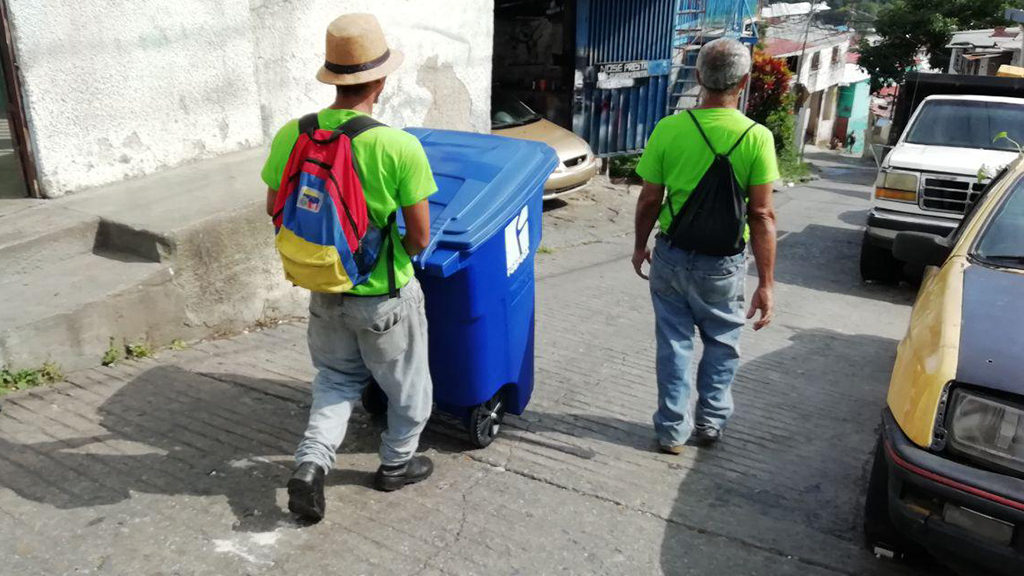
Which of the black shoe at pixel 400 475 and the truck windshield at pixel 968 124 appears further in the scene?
the truck windshield at pixel 968 124

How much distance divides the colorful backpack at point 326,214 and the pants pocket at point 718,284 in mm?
1405

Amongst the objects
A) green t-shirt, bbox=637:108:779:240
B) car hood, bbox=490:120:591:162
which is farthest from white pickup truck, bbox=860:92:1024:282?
green t-shirt, bbox=637:108:779:240

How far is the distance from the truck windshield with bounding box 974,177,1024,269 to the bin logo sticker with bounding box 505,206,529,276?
1.94 metres

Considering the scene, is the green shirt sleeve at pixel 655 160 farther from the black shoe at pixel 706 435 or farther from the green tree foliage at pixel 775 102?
the green tree foliage at pixel 775 102

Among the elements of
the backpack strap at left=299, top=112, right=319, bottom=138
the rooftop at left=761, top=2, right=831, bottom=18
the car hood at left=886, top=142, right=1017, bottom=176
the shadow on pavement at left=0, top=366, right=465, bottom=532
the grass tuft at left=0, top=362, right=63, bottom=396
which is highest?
the backpack strap at left=299, top=112, right=319, bottom=138

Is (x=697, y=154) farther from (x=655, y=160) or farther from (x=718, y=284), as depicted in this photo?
(x=718, y=284)

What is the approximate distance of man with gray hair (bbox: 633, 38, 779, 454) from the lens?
11.5 ft

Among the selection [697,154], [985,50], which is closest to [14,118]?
[697,154]

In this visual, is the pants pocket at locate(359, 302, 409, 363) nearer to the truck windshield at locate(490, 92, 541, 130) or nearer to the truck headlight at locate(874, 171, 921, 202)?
the truck headlight at locate(874, 171, 921, 202)

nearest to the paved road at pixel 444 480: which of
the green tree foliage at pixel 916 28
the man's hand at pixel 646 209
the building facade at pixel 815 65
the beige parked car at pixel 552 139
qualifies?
the man's hand at pixel 646 209

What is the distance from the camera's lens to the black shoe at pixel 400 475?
134 inches

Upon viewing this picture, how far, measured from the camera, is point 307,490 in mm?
2963

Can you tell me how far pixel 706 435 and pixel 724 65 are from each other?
167 centimetres

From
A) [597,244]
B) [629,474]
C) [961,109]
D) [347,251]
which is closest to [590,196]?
[597,244]
